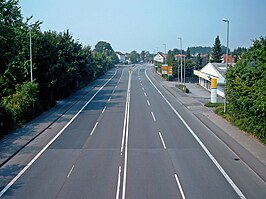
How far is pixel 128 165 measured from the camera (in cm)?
1652

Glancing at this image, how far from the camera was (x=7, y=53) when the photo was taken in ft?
106

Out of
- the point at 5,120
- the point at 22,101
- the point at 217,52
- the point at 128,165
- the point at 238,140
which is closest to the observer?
the point at 128,165

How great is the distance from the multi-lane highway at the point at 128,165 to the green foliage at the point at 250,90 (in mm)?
2565

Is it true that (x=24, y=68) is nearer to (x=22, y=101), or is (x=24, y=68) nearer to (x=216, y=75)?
(x=22, y=101)

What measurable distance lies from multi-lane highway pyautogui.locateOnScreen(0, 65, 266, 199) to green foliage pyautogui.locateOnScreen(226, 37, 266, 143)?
2.56 meters

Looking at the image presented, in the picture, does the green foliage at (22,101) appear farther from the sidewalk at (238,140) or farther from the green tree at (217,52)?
the green tree at (217,52)

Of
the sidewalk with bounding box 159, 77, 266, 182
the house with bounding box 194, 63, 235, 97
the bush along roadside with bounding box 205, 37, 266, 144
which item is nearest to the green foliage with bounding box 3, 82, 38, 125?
the sidewalk with bounding box 159, 77, 266, 182

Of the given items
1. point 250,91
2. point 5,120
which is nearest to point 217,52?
point 250,91

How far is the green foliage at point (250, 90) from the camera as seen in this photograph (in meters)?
19.8

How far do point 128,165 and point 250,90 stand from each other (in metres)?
10.0

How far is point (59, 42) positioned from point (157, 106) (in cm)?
1567

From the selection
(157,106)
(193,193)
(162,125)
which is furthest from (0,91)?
(193,193)

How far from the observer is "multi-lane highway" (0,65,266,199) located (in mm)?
13336

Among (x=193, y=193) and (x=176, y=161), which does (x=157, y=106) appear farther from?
(x=193, y=193)
